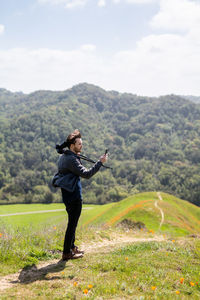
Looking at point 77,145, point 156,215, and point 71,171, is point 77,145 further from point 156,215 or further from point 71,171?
point 156,215

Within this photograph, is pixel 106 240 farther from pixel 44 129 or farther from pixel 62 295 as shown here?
pixel 44 129

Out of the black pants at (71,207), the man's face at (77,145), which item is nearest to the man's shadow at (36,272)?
the black pants at (71,207)

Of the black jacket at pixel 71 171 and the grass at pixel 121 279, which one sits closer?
the grass at pixel 121 279

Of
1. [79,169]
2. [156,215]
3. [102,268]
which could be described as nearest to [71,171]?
[79,169]

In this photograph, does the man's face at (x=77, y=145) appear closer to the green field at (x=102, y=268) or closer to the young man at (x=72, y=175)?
the young man at (x=72, y=175)

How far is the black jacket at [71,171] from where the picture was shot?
5.94m

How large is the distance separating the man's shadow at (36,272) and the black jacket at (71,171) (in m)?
1.73

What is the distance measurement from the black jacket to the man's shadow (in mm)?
1732

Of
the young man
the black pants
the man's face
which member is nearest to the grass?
the black pants

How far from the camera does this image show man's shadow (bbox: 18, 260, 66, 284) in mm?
5370

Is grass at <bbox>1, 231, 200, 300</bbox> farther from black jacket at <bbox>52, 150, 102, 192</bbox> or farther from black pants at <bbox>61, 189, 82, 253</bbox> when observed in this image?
black jacket at <bbox>52, 150, 102, 192</bbox>

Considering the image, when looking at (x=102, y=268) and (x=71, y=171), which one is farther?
(x=71, y=171)

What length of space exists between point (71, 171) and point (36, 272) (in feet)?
7.54

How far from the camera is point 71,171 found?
6.08 m
